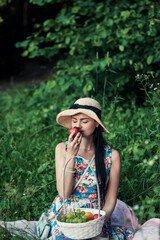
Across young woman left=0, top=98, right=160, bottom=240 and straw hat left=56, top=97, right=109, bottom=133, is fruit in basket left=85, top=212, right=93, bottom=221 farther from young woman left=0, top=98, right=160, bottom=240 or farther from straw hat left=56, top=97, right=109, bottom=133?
straw hat left=56, top=97, right=109, bottom=133

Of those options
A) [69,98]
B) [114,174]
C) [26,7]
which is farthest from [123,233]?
[26,7]

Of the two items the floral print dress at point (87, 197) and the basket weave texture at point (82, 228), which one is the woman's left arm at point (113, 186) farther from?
the basket weave texture at point (82, 228)

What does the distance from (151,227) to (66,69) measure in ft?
9.93

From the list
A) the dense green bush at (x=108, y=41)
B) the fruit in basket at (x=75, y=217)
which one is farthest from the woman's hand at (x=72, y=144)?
the dense green bush at (x=108, y=41)

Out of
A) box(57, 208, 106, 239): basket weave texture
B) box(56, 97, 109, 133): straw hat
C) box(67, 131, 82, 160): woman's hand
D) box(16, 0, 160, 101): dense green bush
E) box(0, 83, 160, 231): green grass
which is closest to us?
box(57, 208, 106, 239): basket weave texture

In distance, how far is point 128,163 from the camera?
339 centimetres

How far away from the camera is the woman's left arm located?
8.00 feet

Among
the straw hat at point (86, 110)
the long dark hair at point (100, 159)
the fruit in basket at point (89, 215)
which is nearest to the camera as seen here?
the fruit in basket at point (89, 215)

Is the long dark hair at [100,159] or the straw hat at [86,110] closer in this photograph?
the straw hat at [86,110]

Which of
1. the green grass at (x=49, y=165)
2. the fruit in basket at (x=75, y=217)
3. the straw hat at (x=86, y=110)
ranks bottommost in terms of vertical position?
the green grass at (x=49, y=165)

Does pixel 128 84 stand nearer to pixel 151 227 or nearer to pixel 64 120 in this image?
pixel 64 120

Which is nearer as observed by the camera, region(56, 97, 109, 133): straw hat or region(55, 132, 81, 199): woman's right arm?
region(55, 132, 81, 199): woman's right arm

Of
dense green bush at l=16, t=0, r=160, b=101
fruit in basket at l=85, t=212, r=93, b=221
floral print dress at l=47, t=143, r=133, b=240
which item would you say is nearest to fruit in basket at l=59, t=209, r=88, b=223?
fruit in basket at l=85, t=212, r=93, b=221

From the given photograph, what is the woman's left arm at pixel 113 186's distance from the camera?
2.44 m
